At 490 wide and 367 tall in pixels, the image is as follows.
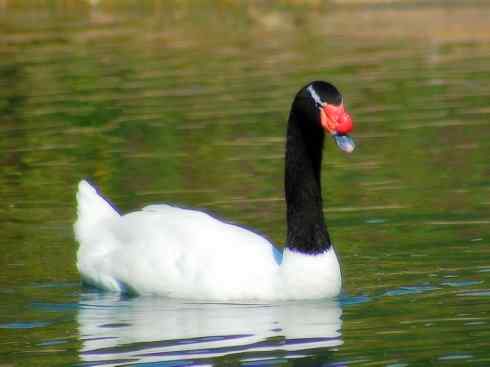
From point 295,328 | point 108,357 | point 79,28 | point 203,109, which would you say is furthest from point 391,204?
point 79,28

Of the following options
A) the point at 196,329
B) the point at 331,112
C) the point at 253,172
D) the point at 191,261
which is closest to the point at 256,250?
the point at 191,261

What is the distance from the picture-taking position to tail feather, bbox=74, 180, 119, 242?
487 inches

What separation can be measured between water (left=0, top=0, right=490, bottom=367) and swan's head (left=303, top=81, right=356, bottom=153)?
1.17 metres

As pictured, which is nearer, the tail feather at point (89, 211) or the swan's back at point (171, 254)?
the swan's back at point (171, 254)

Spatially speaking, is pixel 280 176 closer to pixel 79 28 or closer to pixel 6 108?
pixel 6 108

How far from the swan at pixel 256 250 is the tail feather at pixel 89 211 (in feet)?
2.00

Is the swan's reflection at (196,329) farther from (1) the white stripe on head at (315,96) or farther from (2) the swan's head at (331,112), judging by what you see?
(1) the white stripe on head at (315,96)

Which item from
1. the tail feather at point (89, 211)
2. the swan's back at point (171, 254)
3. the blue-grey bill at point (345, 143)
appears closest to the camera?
the blue-grey bill at point (345, 143)

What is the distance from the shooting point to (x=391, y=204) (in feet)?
46.3

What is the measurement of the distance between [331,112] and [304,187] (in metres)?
0.84

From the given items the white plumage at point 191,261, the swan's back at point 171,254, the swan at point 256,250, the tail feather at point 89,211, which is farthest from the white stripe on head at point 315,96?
the tail feather at point 89,211

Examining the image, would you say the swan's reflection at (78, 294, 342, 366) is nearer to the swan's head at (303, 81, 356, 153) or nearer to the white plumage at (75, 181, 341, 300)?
the white plumage at (75, 181, 341, 300)

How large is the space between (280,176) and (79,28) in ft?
67.5

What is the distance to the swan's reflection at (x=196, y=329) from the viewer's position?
9.40 m
